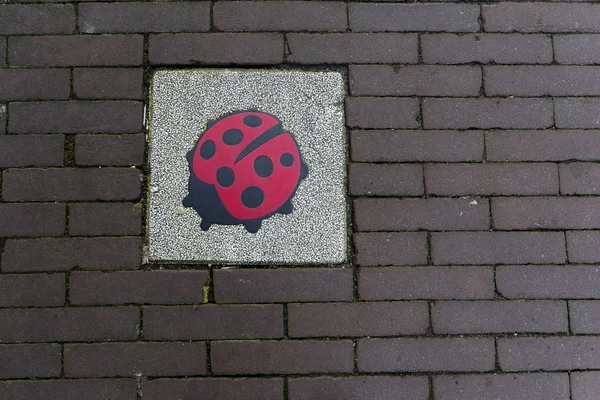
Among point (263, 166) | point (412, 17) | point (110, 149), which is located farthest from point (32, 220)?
point (412, 17)

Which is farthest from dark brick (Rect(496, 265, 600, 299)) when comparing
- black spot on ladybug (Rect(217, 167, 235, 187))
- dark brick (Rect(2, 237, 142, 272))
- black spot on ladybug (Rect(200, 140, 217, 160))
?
dark brick (Rect(2, 237, 142, 272))

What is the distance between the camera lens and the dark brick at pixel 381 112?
1.86m

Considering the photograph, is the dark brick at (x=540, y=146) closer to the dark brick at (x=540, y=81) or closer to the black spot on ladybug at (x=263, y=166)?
the dark brick at (x=540, y=81)

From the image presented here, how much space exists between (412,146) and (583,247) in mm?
758

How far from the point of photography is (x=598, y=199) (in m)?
1.86

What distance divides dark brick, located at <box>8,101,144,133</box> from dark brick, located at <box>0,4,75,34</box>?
0.98 feet

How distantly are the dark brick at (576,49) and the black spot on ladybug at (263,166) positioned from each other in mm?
1218

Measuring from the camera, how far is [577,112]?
6.22 ft

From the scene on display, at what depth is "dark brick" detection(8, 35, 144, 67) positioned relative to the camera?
1871 millimetres

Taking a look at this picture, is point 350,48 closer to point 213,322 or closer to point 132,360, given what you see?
point 213,322

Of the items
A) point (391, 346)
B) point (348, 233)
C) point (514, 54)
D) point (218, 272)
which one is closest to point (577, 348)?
Result: point (391, 346)

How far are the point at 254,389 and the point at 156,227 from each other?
70 centimetres

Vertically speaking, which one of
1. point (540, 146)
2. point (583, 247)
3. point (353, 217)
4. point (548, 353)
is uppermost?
point (540, 146)

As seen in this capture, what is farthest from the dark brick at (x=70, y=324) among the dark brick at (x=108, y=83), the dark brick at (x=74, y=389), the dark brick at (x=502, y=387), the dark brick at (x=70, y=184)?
the dark brick at (x=502, y=387)
